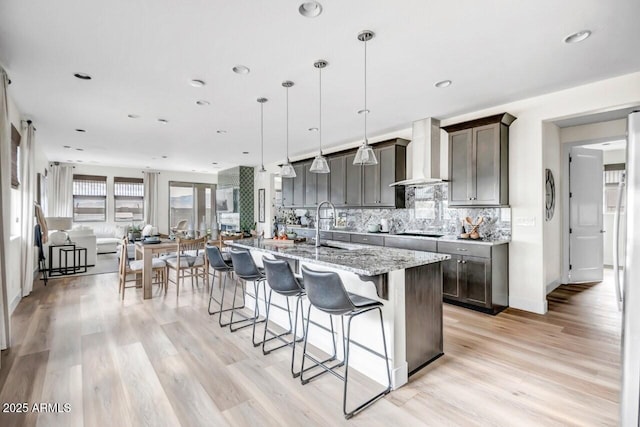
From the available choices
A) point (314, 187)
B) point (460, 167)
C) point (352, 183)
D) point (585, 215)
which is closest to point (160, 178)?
point (314, 187)

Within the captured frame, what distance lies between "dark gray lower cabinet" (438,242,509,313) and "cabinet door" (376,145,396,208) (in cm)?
134

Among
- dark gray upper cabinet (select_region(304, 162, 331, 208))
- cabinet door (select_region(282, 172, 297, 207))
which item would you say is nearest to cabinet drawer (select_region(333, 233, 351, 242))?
dark gray upper cabinet (select_region(304, 162, 331, 208))

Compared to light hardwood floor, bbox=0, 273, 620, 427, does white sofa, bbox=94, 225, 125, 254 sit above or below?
above

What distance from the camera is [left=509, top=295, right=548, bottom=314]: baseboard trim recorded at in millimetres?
3779

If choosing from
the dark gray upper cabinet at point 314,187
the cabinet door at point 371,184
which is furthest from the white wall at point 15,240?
the cabinet door at point 371,184

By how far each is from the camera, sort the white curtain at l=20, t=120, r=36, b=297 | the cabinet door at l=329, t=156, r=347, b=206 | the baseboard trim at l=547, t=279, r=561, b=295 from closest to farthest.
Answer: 1. the white curtain at l=20, t=120, r=36, b=297
2. the baseboard trim at l=547, t=279, r=561, b=295
3. the cabinet door at l=329, t=156, r=347, b=206

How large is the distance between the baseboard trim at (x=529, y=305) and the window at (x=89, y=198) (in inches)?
433

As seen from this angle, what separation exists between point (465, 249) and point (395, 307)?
214cm

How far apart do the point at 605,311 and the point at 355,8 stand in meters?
4.60

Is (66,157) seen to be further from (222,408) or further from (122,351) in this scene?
(222,408)

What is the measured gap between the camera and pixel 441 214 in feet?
15.9

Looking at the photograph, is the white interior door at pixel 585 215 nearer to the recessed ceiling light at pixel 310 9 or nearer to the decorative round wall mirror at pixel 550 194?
the decorative round wall mirror at pixel 550 194

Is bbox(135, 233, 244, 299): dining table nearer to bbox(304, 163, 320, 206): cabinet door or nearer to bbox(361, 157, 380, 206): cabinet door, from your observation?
bbox(304, 163, 320, 206): cabinet door

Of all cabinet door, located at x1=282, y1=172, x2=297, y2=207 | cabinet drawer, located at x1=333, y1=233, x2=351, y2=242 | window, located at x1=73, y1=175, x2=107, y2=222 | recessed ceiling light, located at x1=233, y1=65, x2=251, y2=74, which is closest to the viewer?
recessed ceiling light, located at x1=233, y1=65, x2=251, y2=74
